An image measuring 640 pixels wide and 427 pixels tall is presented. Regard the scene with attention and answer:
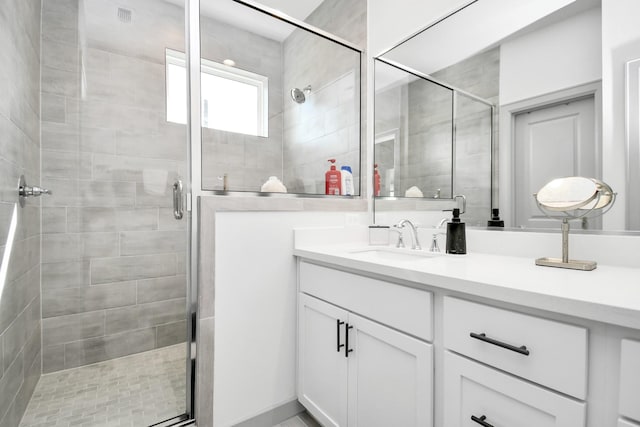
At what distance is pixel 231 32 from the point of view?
1.67 meters

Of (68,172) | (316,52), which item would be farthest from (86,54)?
(316,52)

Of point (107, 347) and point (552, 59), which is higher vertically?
point (552, 59)

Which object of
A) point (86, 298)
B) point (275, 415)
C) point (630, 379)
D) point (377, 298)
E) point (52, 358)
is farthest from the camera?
point (86, 298)

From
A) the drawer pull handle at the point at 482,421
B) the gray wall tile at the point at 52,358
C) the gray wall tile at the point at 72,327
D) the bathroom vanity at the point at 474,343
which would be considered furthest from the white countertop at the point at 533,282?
the gray wall tile at the point at 52,358

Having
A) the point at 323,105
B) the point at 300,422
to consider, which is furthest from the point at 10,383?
the point at 323,105

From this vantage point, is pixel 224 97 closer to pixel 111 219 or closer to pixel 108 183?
pixel 108 183

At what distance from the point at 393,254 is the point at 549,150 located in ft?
2.60

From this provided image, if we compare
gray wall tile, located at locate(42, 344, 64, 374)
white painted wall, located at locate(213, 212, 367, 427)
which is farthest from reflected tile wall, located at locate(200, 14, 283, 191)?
gray wall tile, located at locate(42, 344, 64, 374)

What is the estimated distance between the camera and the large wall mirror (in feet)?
3.32

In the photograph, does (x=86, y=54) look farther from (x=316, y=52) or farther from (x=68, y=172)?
(x=316, y=52)

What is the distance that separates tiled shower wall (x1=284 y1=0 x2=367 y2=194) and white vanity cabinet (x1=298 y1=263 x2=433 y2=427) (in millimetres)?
790

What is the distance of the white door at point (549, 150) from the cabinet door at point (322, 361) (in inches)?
33.3

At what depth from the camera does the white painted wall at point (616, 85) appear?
3.26 feet

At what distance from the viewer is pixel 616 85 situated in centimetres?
101
